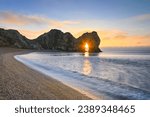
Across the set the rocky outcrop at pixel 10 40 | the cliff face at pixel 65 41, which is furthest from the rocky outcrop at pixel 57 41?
the rocky outcrop at pixel 10 40

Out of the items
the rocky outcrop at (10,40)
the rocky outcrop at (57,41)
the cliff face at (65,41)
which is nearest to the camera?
the rocky outcrop at (10,40)

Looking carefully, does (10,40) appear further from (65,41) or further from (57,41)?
(65,41)

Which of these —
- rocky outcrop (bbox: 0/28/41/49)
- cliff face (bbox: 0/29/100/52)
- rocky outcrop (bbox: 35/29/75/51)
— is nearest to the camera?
rocky outcrop (bbox: 0/28/41/49)

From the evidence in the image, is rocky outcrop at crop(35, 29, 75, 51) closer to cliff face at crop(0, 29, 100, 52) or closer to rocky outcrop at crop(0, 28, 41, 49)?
cliff face at crop(0, 29, 100, 52)

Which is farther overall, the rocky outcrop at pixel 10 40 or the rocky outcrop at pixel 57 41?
the rocky outcrop at pixel 57 41

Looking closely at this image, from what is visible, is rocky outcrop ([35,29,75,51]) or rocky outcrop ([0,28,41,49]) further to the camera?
rocky outcrop ([35,29,75,51])

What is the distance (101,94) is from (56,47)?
171297 millimetres

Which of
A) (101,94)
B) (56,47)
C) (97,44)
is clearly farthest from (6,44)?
(101,94)

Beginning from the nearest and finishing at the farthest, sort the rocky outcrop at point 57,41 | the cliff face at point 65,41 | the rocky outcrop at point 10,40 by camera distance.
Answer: the rocky outcrop at point 10,40 < the cliff face at point 65,41 < the rocky outcrop at point 57,41

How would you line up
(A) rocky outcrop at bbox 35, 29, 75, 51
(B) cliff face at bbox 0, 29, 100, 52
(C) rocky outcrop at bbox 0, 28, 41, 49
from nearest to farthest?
(C) rocky outcrop at bbox 0, 28, 41, 49
(B) cliff face at bbox 0, 29, 100, 52
(A) rocky outcrop at bbox 35, 29, 75, 51

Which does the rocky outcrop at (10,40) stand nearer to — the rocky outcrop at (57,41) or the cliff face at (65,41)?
the cliff face at (65,41)

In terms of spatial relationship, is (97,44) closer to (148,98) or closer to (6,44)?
(6,44)

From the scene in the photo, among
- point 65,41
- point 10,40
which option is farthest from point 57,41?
point 10,40

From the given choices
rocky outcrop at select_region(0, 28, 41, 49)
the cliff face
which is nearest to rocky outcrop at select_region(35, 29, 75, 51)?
the cliff face
